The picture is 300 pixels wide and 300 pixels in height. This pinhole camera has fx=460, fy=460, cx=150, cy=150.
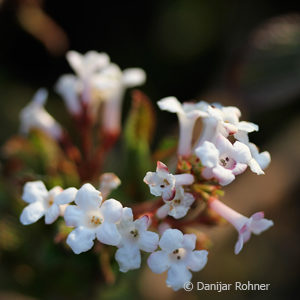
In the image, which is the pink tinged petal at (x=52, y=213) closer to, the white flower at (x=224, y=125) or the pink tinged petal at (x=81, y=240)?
the pink tinged petal at (x=81, y=240)

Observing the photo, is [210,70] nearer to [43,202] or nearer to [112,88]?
[112,88]

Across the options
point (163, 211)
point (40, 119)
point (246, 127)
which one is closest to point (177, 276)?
point (163, 211)

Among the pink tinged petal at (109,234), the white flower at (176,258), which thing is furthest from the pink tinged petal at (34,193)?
the white flower at (176,258)

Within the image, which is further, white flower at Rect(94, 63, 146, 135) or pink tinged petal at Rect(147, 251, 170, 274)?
white flower at Rect(94, 63, 146, 135)

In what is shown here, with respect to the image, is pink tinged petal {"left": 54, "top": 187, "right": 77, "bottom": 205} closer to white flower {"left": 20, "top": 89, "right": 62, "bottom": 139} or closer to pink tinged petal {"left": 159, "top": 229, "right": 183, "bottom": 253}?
pink tinged petal {"left": 159, "top": 229, "right": 183, "bottom": 253}

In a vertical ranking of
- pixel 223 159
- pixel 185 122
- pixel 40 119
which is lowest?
pixel 223 159

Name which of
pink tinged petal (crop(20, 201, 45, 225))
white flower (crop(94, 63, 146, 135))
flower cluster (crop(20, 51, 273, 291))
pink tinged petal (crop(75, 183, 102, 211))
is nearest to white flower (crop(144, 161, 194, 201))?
flower cluster (crop(20, 51, 273, 291))
